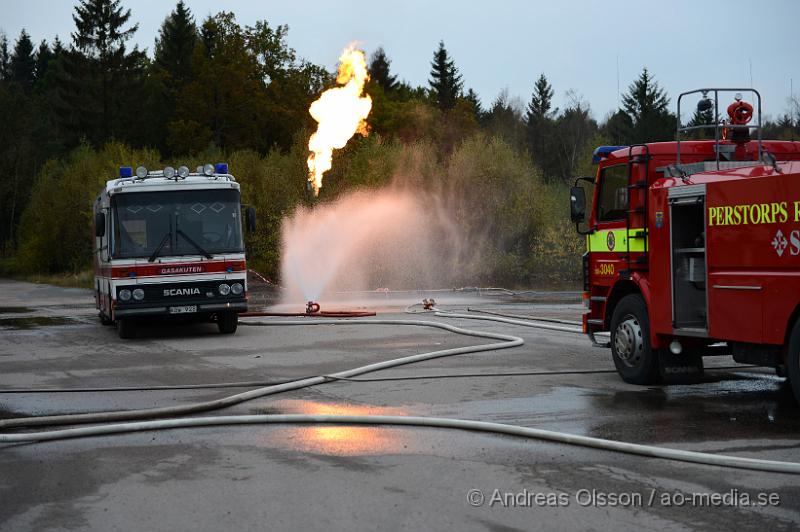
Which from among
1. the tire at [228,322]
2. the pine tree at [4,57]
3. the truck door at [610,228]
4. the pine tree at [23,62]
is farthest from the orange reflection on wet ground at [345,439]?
the pine tree at [4,57]

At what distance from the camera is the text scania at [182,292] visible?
17984 mm

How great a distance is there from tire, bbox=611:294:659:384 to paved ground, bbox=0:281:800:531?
1.14ft

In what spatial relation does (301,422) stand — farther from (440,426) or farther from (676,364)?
(676,364)

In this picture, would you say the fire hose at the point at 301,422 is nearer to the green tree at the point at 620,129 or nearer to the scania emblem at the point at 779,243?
the scania emblem at the point at 779,243

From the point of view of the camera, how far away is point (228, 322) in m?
18.9

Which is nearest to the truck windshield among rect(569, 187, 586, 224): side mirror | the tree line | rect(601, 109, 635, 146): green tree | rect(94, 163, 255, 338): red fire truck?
rect(94, 163, 255, 338): red fire truck

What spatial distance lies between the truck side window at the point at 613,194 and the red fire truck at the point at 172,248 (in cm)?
806

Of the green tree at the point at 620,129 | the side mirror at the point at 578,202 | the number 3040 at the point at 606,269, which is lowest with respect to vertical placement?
the number 3040 at the point at 606,269

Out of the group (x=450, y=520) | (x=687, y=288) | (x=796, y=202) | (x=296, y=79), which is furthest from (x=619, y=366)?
(x=296, y=79)

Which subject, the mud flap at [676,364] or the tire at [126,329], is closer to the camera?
the mud flap at [676,364]

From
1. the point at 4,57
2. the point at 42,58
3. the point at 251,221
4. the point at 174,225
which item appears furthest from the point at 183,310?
the point at 4,57

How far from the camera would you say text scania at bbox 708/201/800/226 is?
29.6ft

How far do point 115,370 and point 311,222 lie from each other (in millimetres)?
28852

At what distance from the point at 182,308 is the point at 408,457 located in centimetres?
1114
